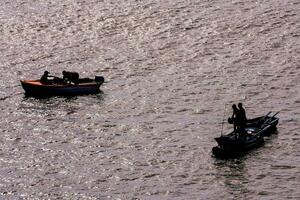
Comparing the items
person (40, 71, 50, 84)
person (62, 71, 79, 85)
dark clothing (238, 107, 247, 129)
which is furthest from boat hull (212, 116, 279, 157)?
person (40, 71, 50, 84)

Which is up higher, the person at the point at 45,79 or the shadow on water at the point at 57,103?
the person at the point at 45,79

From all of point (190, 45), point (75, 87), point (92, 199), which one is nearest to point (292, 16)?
point (190, 45)

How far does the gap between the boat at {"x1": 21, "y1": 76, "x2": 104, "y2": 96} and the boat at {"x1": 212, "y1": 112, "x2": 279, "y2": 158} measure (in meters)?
14.9

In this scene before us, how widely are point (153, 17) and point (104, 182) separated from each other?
40116 millimetres

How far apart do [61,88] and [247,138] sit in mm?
18846

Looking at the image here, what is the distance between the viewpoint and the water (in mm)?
55469

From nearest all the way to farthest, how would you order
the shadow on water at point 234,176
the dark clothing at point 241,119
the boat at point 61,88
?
the shadow on water at point 234,176, the dark clothing at point 241,119, the boat at point 61,88

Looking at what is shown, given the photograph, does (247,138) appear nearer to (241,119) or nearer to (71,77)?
(241,119)

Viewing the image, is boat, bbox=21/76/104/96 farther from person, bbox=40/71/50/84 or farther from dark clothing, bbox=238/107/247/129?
dark clothing, bbox=238/107/247/129

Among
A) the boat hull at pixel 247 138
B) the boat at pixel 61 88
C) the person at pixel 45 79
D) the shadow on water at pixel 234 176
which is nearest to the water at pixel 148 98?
the shadow on water at pixel 234 176

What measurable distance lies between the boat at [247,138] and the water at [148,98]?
25.5 inches

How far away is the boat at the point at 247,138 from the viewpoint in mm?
58000

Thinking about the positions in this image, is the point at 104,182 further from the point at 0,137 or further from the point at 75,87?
the point at 75,87

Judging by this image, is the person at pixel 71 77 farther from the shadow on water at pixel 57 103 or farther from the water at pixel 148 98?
the water at pixel 148 98
